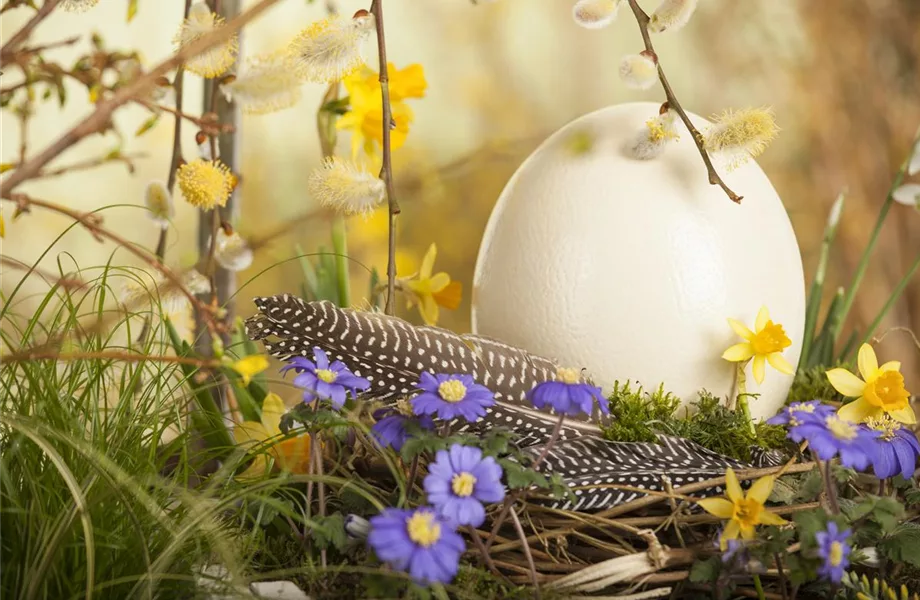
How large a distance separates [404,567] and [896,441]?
33cm

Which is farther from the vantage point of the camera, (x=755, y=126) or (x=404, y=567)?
(x=755, y=126)

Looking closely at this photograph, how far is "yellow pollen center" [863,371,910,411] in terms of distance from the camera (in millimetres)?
585

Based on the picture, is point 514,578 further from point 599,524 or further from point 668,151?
point 668,151

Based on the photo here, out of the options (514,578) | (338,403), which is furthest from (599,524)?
(338,403)

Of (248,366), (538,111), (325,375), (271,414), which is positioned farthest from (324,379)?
(538,111)

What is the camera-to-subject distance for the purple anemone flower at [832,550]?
0.44 metres

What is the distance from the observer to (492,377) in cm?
59

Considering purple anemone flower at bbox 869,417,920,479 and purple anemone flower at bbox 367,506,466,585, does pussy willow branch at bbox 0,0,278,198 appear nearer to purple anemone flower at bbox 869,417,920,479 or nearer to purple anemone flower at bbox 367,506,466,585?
purple anemone flower at bbox 367,506,466,585

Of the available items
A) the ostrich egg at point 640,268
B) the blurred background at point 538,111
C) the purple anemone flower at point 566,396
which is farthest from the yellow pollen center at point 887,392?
the blurred background at point 538,111

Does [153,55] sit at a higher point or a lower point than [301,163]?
higher

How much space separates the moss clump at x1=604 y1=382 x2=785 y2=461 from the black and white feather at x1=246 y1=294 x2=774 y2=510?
0.02 metres

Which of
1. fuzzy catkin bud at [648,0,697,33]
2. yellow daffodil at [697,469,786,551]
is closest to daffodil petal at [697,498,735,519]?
yellow daffodil at [697,469,786,551]

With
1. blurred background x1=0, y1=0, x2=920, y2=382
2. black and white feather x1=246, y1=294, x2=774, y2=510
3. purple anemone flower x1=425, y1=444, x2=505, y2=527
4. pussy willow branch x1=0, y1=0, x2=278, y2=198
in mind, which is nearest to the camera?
pussy willow branch x1=0, y1=0, x2=278, y2=198

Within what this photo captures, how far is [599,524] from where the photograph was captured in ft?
1.75
